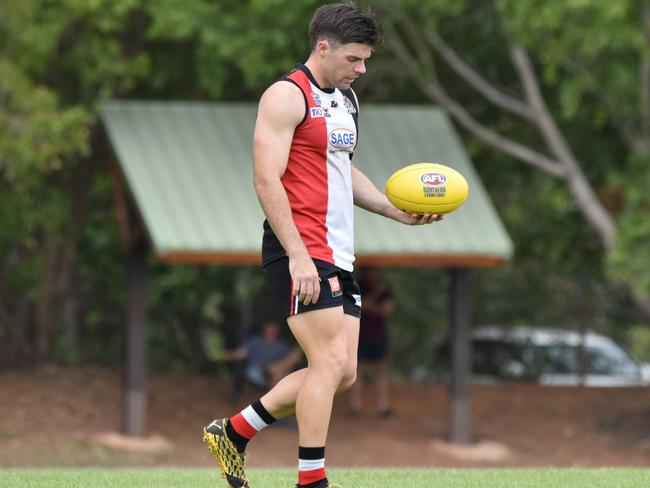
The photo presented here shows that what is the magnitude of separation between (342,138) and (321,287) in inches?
27.4

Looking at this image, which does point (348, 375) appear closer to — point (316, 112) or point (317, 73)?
point (316, 112)

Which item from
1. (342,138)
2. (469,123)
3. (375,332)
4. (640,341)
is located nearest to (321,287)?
(342,138)

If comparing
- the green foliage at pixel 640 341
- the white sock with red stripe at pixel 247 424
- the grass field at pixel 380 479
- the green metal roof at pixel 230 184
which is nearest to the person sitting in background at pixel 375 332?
the green metal roof at pixel 230 184

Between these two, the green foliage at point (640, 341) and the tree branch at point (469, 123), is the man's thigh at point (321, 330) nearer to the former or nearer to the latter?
the tree branch at point (469, 123)

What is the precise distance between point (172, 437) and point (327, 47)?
34.3 feet

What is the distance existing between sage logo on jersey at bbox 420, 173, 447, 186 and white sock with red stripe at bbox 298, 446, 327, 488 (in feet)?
4.68

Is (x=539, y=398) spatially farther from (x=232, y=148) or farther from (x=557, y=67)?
(x=232, y=148)

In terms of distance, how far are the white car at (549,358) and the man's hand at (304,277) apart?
51.5 ft

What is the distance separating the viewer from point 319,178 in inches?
241

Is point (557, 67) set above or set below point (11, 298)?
above

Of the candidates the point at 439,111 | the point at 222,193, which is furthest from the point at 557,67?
→ the point at 222,193

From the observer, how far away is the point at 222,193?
15.5m

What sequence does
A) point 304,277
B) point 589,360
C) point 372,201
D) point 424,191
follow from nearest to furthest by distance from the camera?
1. point 304,277
2. point 424,191
3. point 372,201
4. point 589,360

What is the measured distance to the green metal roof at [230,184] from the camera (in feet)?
48.9
